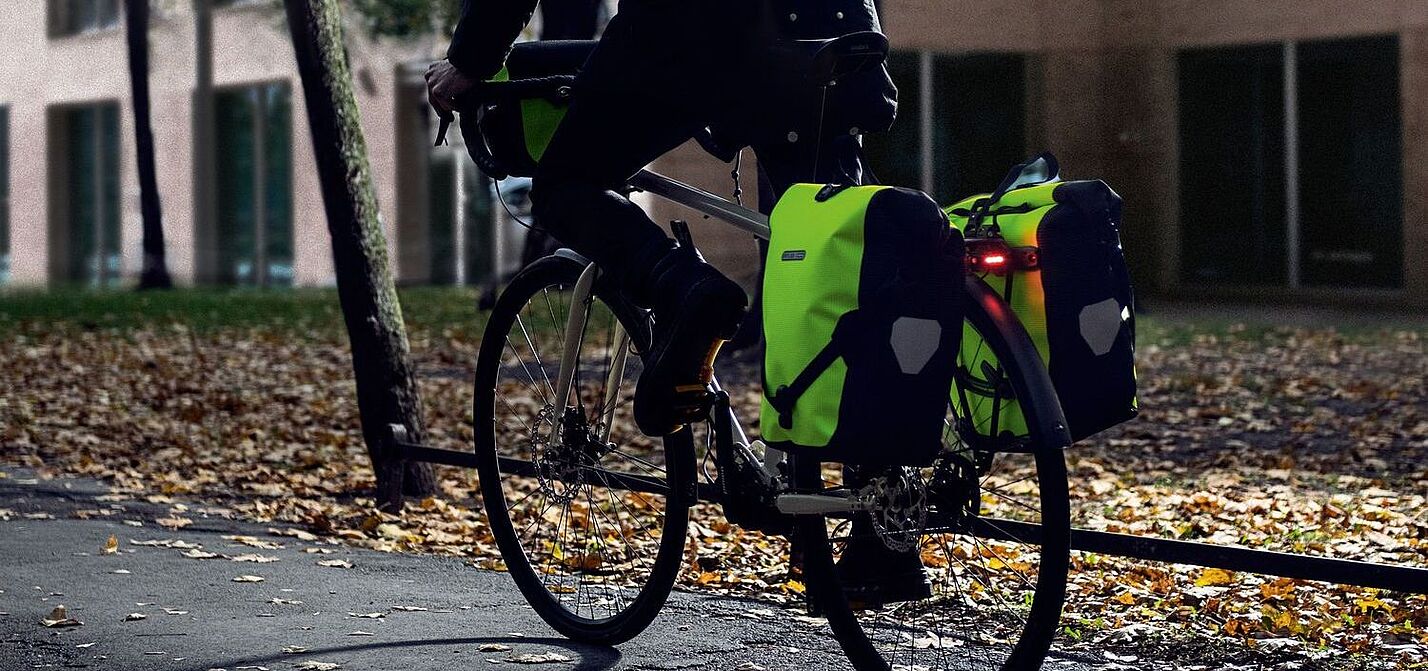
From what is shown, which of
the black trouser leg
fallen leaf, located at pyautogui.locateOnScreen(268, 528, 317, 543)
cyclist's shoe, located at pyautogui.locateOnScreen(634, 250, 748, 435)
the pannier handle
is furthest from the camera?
fallen leaf, located at pyautogui.locateOnScreen(268, 528, 317, 543)

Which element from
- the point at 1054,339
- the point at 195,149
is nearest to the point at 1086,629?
the point at 1054,339

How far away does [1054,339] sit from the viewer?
355 cm

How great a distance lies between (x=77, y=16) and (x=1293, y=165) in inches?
803

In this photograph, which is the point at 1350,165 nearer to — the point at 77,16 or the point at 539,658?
the point at 539,658

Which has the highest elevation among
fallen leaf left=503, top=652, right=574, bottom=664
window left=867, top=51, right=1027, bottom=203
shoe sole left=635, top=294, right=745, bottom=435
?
window left=867, top=51, right=1027, bottom=203

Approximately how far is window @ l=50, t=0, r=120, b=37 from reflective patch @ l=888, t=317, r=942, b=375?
1207 inches

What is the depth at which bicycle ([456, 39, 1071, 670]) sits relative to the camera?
3502 mm

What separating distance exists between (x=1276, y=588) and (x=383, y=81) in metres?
23.1

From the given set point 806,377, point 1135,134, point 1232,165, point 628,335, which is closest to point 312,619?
point 628,335

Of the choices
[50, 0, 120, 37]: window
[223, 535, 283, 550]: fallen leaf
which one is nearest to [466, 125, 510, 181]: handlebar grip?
[223, 535, 283, 550]: fallen leaf

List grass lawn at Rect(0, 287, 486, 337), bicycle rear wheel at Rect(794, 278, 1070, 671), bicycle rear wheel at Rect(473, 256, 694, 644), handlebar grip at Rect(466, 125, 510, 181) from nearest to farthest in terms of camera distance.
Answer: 1. bicycle rear wheel at Rect(794, 278, 1070, 671)
2. handlebar grip at Rect(466, 125, 510, 181)
3. bicycle rear wheel at Rect(473, 256, 694, 644)
4. grass lawn at Rect(0, 287, 486, 337)

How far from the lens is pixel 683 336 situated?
3.81 meters

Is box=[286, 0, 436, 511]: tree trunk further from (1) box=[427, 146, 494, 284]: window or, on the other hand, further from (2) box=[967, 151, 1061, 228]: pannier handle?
(1) box=[427, 146, 494, 284]: window

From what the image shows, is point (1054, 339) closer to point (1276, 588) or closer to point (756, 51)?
point (756, 51)
